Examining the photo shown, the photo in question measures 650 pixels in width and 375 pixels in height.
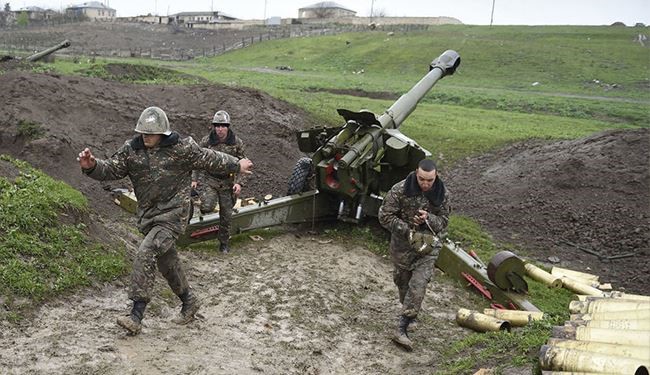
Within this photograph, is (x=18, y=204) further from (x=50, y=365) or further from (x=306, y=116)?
(x=306, y=116)

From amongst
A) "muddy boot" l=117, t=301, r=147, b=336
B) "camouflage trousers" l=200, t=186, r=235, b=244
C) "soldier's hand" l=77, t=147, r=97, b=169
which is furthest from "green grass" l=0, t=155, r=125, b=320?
"camouflage trousers" l=200, t=186, r=235, b=244

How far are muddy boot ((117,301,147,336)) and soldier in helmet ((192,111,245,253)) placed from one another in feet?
10.1

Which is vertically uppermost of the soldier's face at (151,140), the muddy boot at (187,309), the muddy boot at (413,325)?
the soldier's face at (151,140)

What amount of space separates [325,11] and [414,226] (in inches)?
4049

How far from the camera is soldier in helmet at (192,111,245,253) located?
30.5 feet

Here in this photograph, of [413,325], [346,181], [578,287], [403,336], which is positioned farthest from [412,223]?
[578,287]

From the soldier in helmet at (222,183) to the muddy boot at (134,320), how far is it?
309cm

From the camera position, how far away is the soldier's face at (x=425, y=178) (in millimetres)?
6816

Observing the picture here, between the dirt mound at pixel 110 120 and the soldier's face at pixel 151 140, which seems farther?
the dirt mound at pixel 110 120

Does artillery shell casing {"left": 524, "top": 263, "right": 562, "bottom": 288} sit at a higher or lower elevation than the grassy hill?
lower

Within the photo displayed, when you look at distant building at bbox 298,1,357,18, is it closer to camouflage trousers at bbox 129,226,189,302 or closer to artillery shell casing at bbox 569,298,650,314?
camouflage trousers at bbox 129,226,189,302

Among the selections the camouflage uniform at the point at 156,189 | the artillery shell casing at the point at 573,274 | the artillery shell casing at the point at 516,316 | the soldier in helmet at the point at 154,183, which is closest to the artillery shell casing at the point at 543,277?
the artillery shell casing at the point at 573,274

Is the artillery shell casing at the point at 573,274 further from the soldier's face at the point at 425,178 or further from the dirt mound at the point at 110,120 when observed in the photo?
the dirt mound at the point at 110,120

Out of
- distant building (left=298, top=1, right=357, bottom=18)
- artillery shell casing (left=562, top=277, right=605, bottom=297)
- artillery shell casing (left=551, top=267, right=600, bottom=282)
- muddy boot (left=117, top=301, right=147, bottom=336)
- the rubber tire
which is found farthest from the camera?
distant building (left=298, top=1, right=357, bottom=18)
